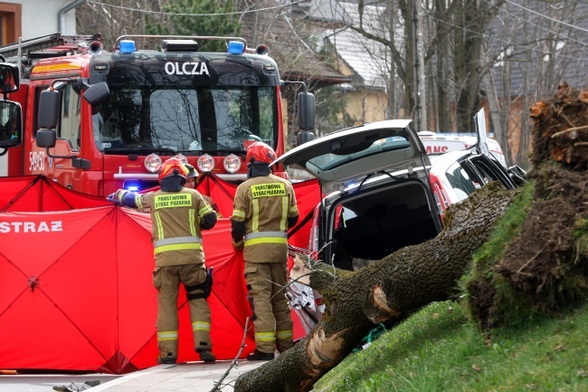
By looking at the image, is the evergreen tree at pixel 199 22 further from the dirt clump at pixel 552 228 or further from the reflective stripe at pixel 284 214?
the dirt clump at pixel 552 228

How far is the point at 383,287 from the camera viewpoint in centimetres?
609

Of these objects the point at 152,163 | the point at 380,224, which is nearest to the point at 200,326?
A: the point at 380,224

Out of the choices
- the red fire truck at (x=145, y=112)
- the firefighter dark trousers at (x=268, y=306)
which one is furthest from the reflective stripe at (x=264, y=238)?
the red fire truck at (x=145, y=112)

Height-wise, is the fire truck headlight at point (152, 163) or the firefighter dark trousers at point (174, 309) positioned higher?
the fire truck headlight at point (152, 163)

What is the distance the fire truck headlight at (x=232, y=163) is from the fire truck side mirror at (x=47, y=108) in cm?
197

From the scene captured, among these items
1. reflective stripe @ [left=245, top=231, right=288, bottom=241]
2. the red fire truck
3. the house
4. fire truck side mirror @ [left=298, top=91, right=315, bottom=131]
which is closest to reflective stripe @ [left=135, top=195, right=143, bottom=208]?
reflective stripe @ [left=245, top=231, right=288, bottom=241]

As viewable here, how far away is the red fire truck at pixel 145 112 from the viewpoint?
1238 cm

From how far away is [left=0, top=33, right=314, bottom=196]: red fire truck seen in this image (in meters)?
12.4

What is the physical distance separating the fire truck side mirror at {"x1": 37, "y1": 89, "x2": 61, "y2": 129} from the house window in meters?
14.9

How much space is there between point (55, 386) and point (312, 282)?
332 cm

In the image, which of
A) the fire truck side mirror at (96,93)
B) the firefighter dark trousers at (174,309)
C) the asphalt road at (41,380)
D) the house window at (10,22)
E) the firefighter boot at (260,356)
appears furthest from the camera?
the house window at (10,22)

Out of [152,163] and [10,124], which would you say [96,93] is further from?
[10,124]

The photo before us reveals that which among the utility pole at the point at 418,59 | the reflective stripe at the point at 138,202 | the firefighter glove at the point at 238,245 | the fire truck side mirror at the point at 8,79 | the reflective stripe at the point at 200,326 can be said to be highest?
the utility pole at the point at 418,59

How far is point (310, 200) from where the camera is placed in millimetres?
11461
